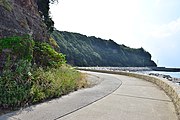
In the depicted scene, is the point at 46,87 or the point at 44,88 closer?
the point at 44,88

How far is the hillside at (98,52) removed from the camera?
71250 millimetres

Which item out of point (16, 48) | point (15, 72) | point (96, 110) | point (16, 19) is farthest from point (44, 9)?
point (96, 110)

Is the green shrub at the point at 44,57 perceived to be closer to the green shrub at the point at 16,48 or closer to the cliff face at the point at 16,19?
the cliff face at the point at 16,19

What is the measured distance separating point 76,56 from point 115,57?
36.4 meters

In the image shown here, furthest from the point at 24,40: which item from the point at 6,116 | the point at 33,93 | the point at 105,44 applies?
the point at 105,44

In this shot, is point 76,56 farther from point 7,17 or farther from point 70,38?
point 7,17

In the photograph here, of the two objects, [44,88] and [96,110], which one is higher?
[44,88]

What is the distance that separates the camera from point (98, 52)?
309 feet

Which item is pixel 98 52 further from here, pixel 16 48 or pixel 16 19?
pixel 16 48

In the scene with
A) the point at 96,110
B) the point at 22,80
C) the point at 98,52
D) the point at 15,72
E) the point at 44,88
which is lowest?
the point at 96,110

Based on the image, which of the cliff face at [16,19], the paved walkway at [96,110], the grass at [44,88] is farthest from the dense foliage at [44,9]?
the paved walkway at [96,110]

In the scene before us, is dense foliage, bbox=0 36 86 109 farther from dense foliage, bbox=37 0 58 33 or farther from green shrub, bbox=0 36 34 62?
dense foliage, bbox=37 0 58 33

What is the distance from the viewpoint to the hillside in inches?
2805

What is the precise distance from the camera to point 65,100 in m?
7.55
